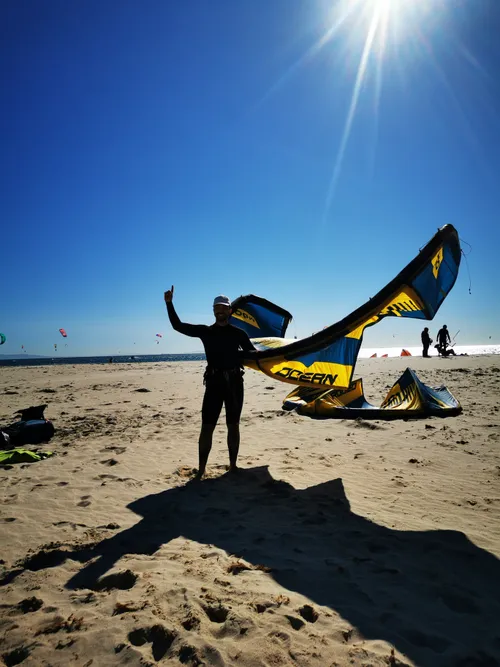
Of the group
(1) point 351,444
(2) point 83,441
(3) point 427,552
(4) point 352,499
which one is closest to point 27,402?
(2) point 83,441

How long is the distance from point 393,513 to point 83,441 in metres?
5.99

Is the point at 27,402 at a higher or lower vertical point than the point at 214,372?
lower

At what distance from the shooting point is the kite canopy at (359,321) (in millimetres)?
5402

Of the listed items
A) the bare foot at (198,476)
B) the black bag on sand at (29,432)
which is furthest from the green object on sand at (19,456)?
the bare foot at (198,476)

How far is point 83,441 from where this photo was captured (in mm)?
7340

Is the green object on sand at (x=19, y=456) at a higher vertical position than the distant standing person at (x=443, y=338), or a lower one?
lower

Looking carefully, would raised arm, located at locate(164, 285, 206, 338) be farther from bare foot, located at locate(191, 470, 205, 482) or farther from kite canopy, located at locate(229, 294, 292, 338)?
kite canopy, located at locate(229, 294, 292, 338)

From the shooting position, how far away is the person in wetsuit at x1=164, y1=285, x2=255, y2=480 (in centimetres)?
543

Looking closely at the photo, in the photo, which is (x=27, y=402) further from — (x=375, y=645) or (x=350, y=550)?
(x=375, y=645)

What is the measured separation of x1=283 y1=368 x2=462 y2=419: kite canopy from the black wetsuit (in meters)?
3.10

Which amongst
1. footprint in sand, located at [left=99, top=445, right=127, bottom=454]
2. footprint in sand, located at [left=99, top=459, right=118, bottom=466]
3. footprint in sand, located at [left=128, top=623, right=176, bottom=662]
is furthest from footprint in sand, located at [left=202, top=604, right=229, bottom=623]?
footprint in sand, located at [left=99, top=445, right=127, bottom=454]

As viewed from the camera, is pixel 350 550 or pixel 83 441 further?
pixel 83 441

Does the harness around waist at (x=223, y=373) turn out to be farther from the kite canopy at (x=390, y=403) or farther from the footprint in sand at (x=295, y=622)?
the footprint in sand at (x=295, y=622)

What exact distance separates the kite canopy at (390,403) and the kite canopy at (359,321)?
6.62 feet
